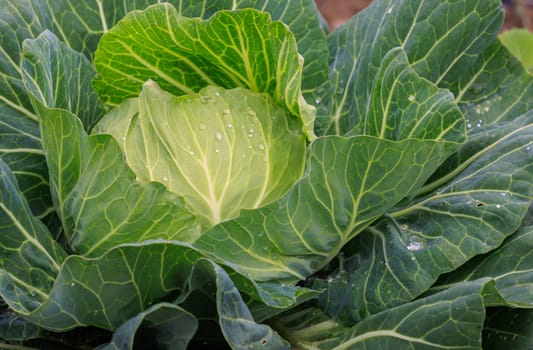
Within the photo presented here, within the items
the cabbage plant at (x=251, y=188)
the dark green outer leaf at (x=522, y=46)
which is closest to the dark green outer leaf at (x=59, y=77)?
the cabbage plant at (x=251, y=188)

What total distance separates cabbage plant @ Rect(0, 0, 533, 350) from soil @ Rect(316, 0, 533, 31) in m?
2.03

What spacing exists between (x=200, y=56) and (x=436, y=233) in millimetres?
478

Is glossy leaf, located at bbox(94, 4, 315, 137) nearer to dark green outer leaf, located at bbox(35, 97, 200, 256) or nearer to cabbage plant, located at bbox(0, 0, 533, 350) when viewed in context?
cabbage plant, located at bbox(0, 0, 533, 350)

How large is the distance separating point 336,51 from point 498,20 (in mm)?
340

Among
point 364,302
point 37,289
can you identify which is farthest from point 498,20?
point 37,289

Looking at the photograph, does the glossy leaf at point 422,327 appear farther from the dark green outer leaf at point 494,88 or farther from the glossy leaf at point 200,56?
the dark green outer leaf at point 494,88

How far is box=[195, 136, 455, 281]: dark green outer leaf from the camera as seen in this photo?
99cm

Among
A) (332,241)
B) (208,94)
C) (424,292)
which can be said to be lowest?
(424,292)

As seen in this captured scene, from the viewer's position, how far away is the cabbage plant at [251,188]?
0.95 m

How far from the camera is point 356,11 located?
3.39 meters

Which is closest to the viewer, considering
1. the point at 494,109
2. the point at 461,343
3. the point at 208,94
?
the point at 461,343

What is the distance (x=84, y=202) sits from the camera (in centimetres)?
101

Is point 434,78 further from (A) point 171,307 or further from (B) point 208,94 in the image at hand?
(A) point 171,307

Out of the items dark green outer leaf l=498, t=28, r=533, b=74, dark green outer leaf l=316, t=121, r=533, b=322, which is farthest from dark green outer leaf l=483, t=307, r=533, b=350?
dark green outer leaf l=498, t=28, r=533, b=74
